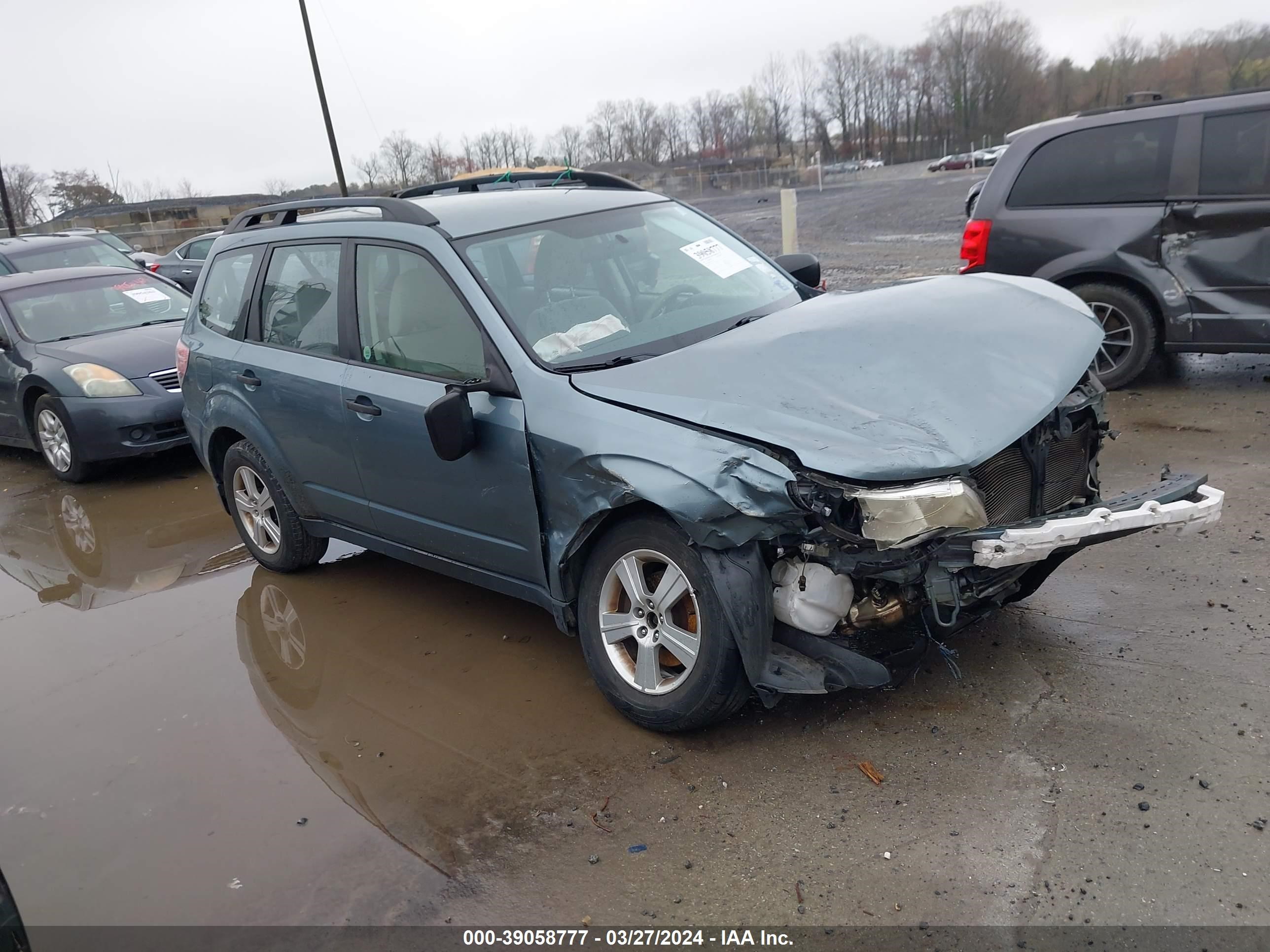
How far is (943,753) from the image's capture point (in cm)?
334

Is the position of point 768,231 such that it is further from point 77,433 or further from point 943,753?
point 943,753

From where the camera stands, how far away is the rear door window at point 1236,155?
20.9ft

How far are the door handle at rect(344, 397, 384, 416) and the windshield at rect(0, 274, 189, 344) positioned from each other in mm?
5488

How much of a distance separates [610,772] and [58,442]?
6774 millimetres

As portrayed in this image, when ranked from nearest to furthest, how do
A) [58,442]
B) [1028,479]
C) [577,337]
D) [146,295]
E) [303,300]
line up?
[1028,479]
[577,337]
[303,300]
[58,442]
[146,295]

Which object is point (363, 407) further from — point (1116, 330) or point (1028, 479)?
point (1116, 330)

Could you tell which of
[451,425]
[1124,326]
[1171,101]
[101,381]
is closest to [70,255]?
[101,381]

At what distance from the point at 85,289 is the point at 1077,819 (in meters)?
9.35

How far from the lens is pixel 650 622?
11.7 feet

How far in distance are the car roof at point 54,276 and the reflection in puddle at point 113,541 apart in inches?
81.6

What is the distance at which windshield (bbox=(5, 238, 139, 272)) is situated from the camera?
41.4 feet

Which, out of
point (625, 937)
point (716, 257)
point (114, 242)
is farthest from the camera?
point (114, 242)

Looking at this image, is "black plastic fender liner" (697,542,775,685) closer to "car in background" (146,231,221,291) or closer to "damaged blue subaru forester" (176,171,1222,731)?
"damaged blue subaru forester" (176,171,1222,731)

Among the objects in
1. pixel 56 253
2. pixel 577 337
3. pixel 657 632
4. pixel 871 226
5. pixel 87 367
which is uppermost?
pixel 56 253
